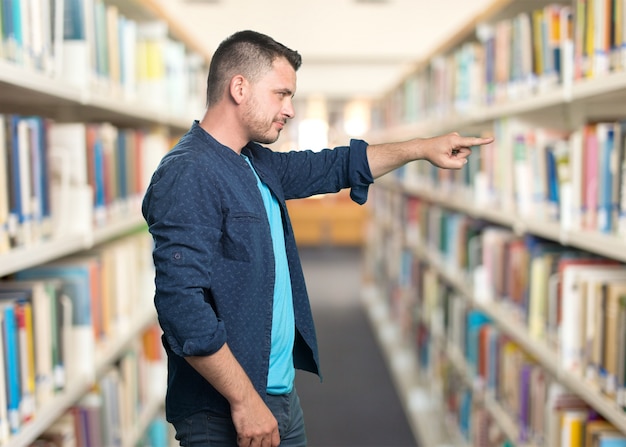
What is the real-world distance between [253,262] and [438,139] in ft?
1.88

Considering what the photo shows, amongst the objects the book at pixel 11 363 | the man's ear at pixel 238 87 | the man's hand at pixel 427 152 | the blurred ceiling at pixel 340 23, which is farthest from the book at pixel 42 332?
the blurred ceiling at pixel 340 23

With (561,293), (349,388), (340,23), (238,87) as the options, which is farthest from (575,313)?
(340,23)

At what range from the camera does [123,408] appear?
2.55 m

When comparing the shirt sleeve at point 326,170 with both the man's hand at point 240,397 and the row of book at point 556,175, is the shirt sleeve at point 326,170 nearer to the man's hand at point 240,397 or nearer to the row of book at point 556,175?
the man's hand at point 240,397

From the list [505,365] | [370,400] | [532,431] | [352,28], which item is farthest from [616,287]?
[352,28]

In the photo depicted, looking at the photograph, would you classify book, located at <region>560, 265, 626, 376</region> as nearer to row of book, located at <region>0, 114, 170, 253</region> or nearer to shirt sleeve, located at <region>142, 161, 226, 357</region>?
shirt sleeve, located at <region>142, 161, 226, 357</region>


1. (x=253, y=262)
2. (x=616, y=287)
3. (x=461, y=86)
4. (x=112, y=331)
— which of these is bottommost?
(x=112, y=331)

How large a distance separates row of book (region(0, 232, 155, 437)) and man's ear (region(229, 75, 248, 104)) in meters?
0.73

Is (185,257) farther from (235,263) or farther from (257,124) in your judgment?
(257,124)

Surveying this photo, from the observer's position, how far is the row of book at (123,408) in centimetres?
204

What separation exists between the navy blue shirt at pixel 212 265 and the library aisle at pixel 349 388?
7.77 feet

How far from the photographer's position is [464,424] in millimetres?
3326

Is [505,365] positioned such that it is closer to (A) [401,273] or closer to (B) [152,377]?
(B) [152,377]

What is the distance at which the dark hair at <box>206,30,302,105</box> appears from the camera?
146 cm
